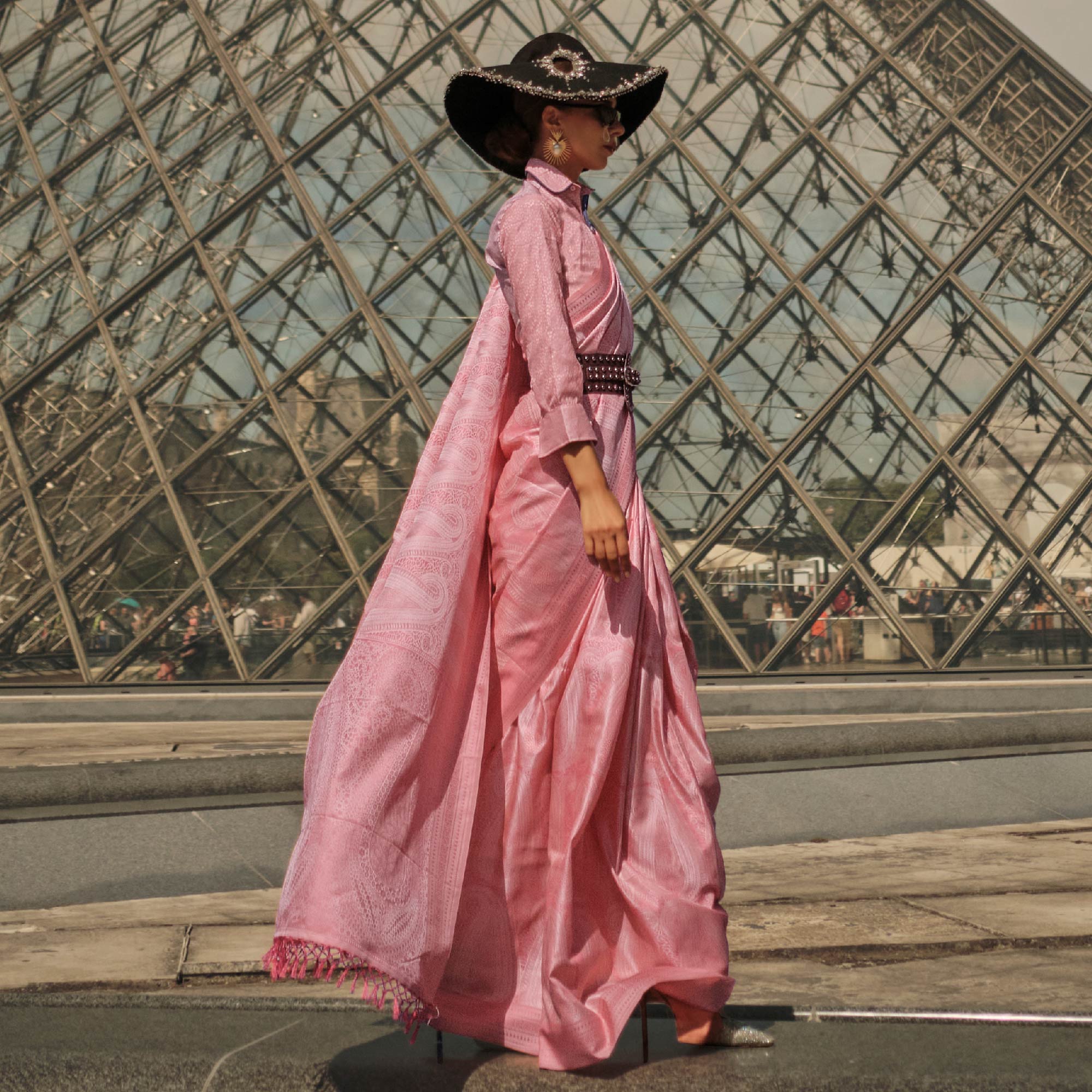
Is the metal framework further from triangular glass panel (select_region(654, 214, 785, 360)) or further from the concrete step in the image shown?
the concrete step

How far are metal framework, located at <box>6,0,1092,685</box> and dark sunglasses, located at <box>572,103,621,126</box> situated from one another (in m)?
12.8

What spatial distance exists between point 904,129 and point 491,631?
17.2m

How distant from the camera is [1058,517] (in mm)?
15602

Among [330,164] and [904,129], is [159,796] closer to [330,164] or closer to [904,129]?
[330,164]

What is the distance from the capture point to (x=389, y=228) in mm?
17141

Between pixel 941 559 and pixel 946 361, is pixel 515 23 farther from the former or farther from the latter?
pixel 941 559

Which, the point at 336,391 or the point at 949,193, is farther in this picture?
the point at 949,193

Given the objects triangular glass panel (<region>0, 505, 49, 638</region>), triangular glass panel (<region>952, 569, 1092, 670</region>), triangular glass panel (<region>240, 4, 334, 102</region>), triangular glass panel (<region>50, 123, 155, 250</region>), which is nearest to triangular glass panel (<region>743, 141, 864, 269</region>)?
triangular glass panel (<region>952, 569, 1092, 670</region>)

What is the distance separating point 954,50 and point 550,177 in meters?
18.2

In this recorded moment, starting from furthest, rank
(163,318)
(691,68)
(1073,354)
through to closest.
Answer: (691,68) → (163,318) → (1073,354)

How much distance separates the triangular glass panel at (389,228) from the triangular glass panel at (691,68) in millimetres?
3441

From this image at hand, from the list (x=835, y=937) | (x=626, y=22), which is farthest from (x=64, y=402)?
(x=835, y=937)

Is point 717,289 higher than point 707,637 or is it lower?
higher

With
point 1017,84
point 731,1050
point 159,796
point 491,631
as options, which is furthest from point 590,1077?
point 1017,84
